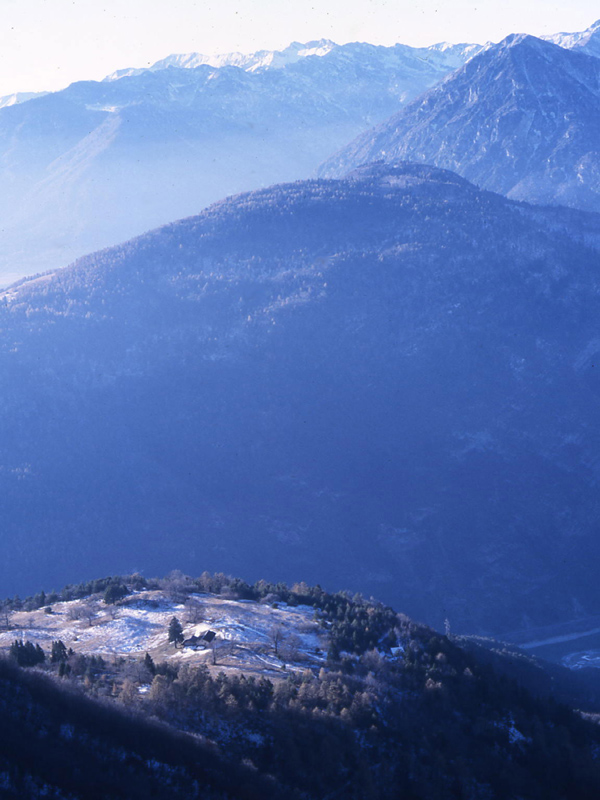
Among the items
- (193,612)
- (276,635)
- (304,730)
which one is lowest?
(304,730)

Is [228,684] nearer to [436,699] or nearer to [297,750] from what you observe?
[297,750]

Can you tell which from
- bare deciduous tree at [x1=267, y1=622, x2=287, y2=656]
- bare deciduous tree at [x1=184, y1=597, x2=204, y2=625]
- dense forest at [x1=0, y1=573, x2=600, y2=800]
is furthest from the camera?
bare deciduous tree at [x1=184, y1=597, x2=204, y2=625]

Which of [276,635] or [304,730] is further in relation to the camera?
[276,635]

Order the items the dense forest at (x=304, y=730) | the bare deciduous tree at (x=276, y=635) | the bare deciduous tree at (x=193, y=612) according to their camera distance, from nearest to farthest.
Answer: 1. the dense forest at (x=304, y=730)
2. the bare deciduous tree at (x=276, y=635)
3. the bare deciduous tree at (x=193, y=612)

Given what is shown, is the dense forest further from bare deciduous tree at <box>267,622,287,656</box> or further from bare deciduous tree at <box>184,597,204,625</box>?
bare deciduous tree at <box>184,597,204,625</box>

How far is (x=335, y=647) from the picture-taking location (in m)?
63.4

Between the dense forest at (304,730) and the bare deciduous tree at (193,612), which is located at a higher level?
the bare deciduous tree at (193,612)

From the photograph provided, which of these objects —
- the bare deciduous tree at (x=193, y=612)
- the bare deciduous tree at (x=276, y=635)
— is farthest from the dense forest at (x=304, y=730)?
the bare deciduous tree at (x=193, y=612)

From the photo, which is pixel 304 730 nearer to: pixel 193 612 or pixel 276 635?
pixel 276 635

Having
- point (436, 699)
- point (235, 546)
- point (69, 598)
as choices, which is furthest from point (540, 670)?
point (235, 546)

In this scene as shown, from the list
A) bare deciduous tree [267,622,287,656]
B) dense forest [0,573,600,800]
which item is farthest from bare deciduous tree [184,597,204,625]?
dense forest [0,573,600,800]

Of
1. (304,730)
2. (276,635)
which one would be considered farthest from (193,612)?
(304,730)

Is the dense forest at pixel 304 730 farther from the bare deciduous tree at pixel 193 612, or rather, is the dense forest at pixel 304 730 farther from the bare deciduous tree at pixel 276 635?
the bare deciduous tree at pixel 193 612

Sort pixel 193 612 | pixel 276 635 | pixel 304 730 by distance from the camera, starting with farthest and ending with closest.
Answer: pixel 193 612 < pixel 276 635 < pixel 304 730
